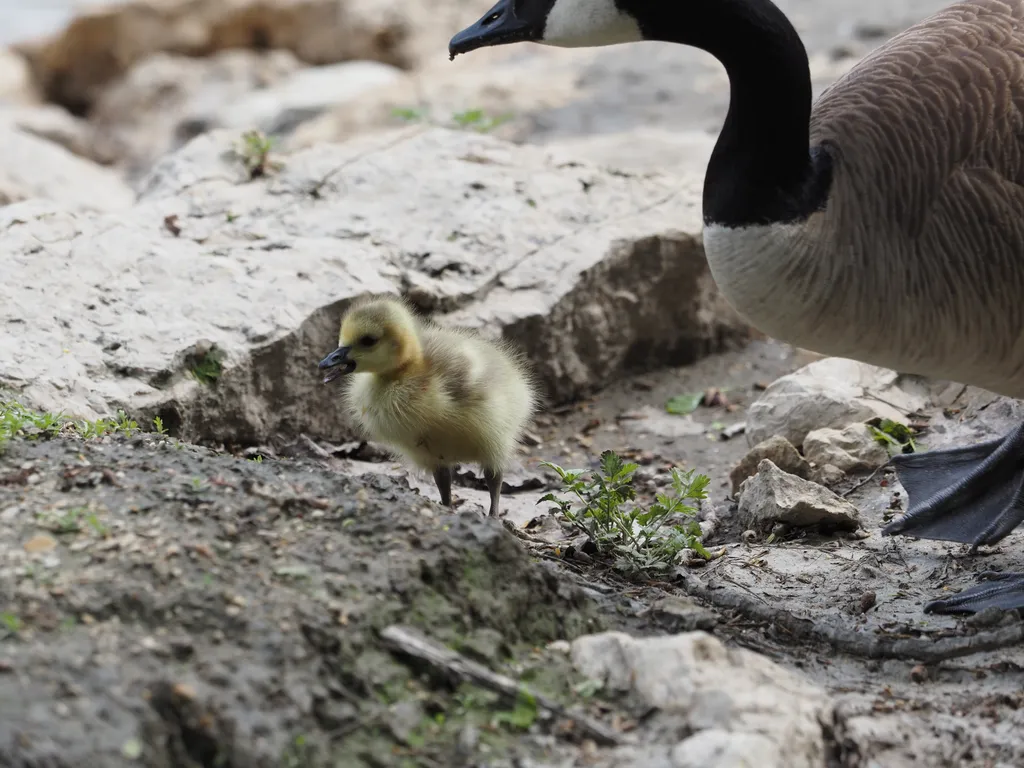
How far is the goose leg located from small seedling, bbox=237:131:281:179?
11.6ft

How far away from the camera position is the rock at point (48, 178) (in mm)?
8328

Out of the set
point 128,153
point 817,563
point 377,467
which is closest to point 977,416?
point 817,563

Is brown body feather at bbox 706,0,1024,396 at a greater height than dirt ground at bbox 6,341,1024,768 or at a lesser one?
greater

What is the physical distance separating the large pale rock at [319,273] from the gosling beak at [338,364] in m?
0.70

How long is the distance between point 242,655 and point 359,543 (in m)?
0.53

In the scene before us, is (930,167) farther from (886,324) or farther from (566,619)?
(566,619)

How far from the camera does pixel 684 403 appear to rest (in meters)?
5.99

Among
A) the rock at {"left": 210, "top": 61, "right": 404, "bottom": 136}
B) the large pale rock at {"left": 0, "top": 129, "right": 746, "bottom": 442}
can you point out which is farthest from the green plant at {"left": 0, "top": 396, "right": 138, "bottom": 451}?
the rock at {"left": 210, "top": 61, "right": 404, "bottom": 136}

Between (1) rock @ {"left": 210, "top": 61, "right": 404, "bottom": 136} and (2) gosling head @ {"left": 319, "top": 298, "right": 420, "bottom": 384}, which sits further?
(1) rock @ {"left": 210, "top": 61, "right": 404, "bottom": 136}

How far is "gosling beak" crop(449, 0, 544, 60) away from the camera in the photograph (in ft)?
11.8

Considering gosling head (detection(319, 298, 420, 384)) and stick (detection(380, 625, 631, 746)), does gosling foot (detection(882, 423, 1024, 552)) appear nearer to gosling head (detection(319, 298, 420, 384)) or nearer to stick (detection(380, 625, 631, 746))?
gosling head (detection(319, 298, 420, 384))

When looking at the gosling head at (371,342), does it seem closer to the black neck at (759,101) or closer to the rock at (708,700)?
the black neck at (759,101)

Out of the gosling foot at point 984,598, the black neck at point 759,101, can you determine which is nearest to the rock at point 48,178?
the black neck at point 759,101

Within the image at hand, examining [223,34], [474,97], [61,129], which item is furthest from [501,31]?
[223,34]
